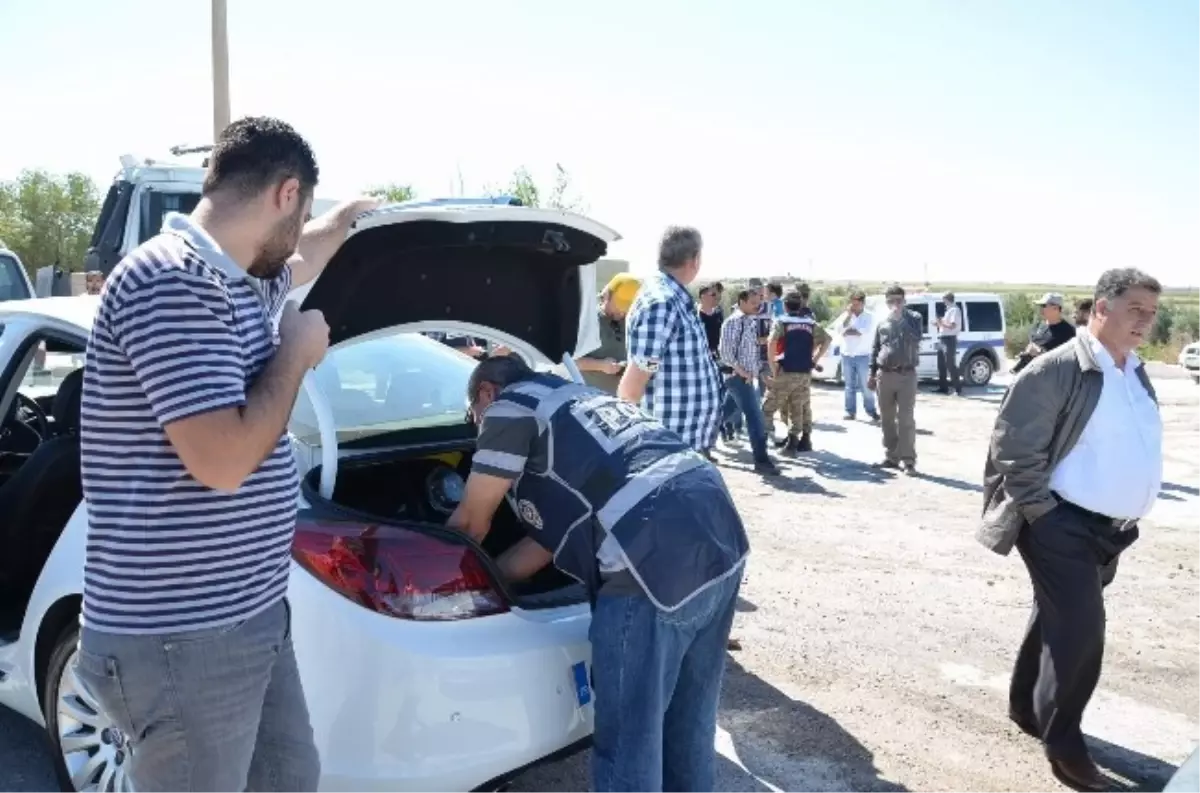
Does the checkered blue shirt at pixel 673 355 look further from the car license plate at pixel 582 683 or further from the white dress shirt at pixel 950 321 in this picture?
the white dress shirt at pixel 950 321

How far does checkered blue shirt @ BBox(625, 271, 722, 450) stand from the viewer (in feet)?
14.7

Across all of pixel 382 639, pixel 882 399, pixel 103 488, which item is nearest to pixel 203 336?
pixel 103 488

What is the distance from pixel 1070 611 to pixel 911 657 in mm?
1210

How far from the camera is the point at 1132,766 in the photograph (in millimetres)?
3730

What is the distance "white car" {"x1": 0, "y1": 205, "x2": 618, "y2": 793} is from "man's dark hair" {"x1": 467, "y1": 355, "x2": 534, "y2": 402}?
1.26ft

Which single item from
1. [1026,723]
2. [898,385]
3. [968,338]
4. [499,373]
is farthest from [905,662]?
[968,338]

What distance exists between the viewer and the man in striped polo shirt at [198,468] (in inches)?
66.7

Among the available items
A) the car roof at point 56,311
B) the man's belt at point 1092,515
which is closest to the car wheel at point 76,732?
the car roof at point 56,311

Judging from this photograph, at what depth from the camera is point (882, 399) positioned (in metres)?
9.95

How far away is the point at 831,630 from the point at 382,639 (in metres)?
3.15

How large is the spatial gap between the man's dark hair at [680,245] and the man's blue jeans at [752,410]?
5.37 m

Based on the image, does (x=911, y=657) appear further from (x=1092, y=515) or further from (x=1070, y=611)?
(x=1092, y=515)

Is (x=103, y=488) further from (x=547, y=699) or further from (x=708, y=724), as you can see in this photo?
(x=708, y=724)

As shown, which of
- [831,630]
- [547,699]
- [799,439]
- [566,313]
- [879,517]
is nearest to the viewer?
[547,699]
